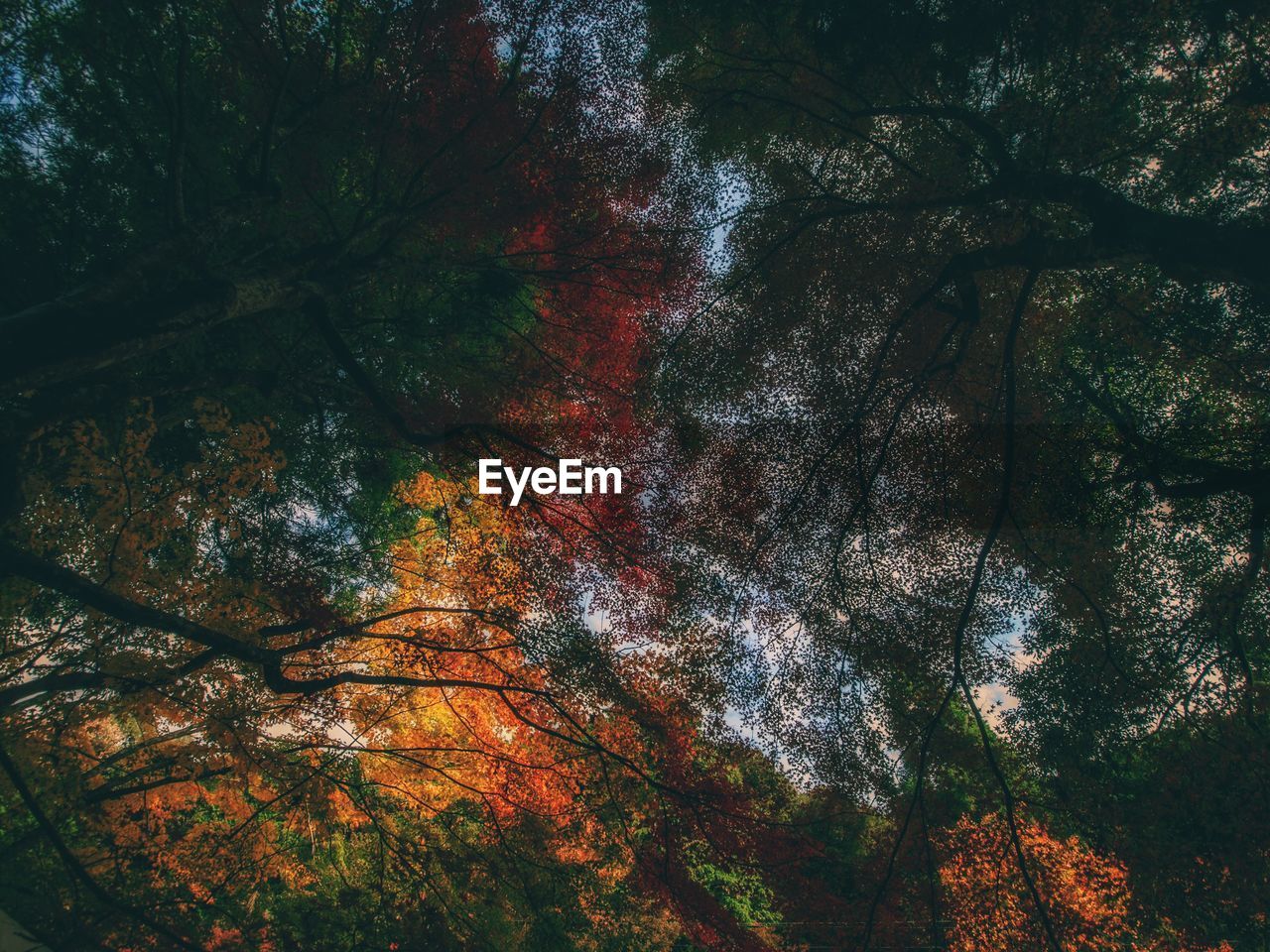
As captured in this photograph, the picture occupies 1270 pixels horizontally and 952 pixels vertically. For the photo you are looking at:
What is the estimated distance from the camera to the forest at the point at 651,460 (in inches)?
212

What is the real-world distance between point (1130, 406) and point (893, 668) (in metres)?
5.43

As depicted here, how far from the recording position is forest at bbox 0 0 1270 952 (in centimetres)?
539

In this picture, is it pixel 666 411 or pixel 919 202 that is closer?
pixel 919 202

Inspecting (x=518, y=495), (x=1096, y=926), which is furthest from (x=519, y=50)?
(x=1096, y=926)

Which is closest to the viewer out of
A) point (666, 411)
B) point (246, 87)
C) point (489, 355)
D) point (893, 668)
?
point (893, 668)

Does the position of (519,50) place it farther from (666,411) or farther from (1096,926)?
(1096,926)

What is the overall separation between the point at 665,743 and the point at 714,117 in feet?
31.9

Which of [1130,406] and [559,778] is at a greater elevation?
[1130,406]

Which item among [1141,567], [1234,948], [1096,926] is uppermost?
[1141,567]

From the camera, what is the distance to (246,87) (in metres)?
7.44

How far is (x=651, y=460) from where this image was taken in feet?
29.4

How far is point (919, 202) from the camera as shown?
6.05m

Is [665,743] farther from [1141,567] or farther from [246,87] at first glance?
[246,87]

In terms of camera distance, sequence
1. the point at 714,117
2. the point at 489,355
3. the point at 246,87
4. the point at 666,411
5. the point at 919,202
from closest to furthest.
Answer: the point at 919,202, the point at 246,87, the point at 714,117, the point at 666,411, the point at 489,355
